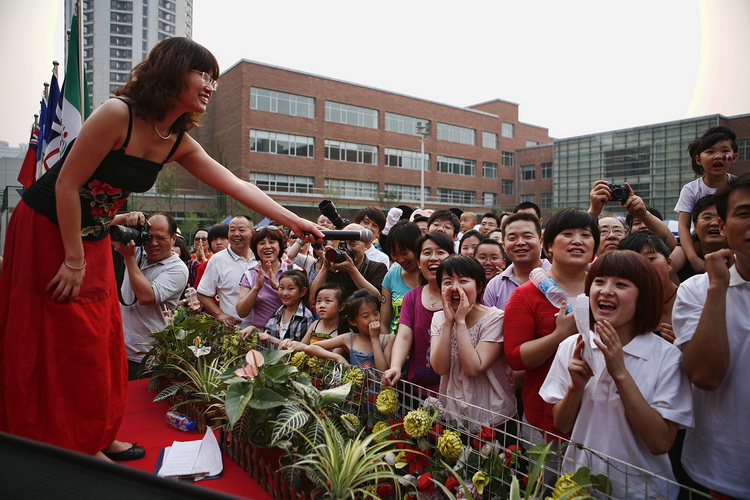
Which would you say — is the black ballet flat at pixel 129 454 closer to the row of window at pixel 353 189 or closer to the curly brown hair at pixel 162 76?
the curly brown hair at pixel 162 76

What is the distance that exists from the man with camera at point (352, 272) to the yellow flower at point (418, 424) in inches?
67.4

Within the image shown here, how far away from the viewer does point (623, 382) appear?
5.26ft

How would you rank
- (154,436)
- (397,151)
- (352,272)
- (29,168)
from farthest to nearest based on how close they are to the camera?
1. (397,151)
2. (29,168)
3. (352,272)
4. (154,436)

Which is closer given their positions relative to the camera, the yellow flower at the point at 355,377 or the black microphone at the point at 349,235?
the yellow flower at the point at 355,377

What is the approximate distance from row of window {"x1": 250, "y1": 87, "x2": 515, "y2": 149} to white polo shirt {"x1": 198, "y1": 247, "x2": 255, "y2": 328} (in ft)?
90.9

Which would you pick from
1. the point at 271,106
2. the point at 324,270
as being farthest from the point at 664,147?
the point at 324,270

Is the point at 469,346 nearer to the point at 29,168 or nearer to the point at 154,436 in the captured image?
the point at 154,436

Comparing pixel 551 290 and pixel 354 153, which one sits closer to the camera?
pixel 551 290

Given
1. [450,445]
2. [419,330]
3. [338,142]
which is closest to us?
[450,445]

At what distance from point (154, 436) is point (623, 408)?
6.76 ft

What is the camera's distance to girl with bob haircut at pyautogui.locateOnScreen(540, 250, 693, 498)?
1.61m

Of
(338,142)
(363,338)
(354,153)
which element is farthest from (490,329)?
(354,153)

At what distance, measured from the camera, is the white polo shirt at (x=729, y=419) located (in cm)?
164

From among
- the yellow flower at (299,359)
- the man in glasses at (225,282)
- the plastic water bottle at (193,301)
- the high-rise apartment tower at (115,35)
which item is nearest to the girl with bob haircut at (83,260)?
the yellow flower at (299,359)
